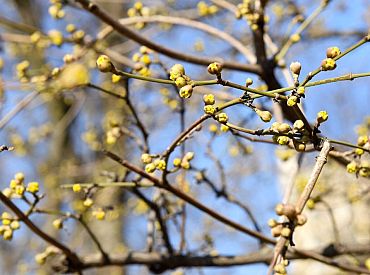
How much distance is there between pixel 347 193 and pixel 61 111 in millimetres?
6229

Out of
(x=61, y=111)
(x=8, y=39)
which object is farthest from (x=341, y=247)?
(x=61, y=111)

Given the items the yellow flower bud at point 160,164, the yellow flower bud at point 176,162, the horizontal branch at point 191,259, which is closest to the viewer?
the yellow flower bud at point 160,164

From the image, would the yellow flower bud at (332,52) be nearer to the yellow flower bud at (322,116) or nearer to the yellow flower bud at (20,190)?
the yellow flower bud at (322,116)

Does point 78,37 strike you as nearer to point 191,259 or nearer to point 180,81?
point 191,259

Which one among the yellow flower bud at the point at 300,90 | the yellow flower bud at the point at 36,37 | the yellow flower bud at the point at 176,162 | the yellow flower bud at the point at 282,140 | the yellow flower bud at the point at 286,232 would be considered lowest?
the yellow flower bud at the point at 286,232

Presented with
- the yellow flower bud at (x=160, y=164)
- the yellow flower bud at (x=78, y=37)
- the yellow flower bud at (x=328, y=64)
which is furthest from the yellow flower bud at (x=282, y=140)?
the yellow flower bud at (x=78, y=37)

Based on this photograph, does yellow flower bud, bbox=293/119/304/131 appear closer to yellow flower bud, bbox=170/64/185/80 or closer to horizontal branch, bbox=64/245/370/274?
yellow flower bud, bbox=170/64/185/80

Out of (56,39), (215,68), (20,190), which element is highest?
(56,39)

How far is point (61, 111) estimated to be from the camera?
835 centimetres

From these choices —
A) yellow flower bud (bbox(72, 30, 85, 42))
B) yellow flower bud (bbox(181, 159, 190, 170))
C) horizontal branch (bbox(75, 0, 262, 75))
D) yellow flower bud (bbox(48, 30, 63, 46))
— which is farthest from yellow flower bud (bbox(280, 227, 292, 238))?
yellow flower bud (bbox(48, 30, 63, 46))

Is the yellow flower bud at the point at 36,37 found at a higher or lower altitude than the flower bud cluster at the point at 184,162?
higher

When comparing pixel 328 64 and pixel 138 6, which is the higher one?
pixel 138 6

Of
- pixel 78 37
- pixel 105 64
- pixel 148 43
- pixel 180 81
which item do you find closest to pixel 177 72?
pixel 180 81

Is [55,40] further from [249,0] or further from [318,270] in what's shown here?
[318,270]
